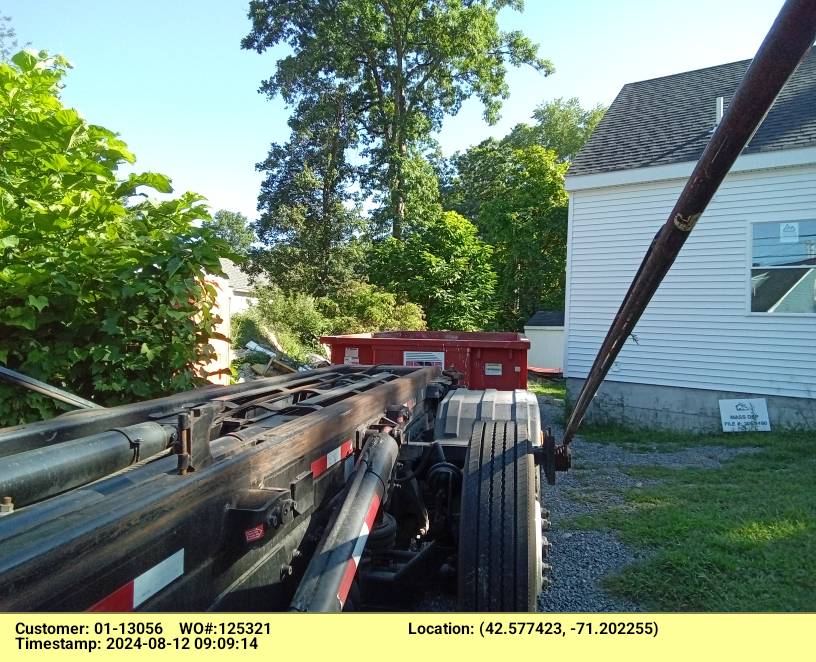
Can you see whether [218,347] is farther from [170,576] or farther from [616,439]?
[616,439]

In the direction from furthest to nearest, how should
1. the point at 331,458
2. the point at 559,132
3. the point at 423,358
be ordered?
the point at 559,132
the point at 423,358
the point at 331,458

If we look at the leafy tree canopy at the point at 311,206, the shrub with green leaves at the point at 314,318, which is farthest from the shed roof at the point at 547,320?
the leafy tree canopy at the point at 311,206

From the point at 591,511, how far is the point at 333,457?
3965mm

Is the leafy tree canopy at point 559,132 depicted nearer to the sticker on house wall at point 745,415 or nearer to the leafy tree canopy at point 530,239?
the leafy tree canopy at point 530,239

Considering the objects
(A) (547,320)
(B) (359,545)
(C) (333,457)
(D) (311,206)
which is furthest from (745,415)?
(D) (311,206)

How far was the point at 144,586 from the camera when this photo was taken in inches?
51.7

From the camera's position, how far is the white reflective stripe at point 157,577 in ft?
4.24

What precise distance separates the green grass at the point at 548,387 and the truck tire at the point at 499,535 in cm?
1131

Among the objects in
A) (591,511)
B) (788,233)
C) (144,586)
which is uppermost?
(788,233)

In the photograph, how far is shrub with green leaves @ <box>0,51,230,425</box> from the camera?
3.50m

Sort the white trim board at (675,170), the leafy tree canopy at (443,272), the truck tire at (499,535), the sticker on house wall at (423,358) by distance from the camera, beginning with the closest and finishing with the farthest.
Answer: the truck tire at (499,535) < the sticker on house wall at (423,358) < the white trim board at (675,170) < the leafy tree canopy at (443,272)

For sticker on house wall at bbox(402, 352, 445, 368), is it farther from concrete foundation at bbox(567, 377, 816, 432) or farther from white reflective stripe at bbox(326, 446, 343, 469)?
concrete foundation at bbox(567, 377, 816, 432)

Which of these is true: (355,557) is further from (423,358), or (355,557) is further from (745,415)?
(745,415)

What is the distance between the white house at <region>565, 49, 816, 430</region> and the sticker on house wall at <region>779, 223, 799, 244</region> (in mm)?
15
